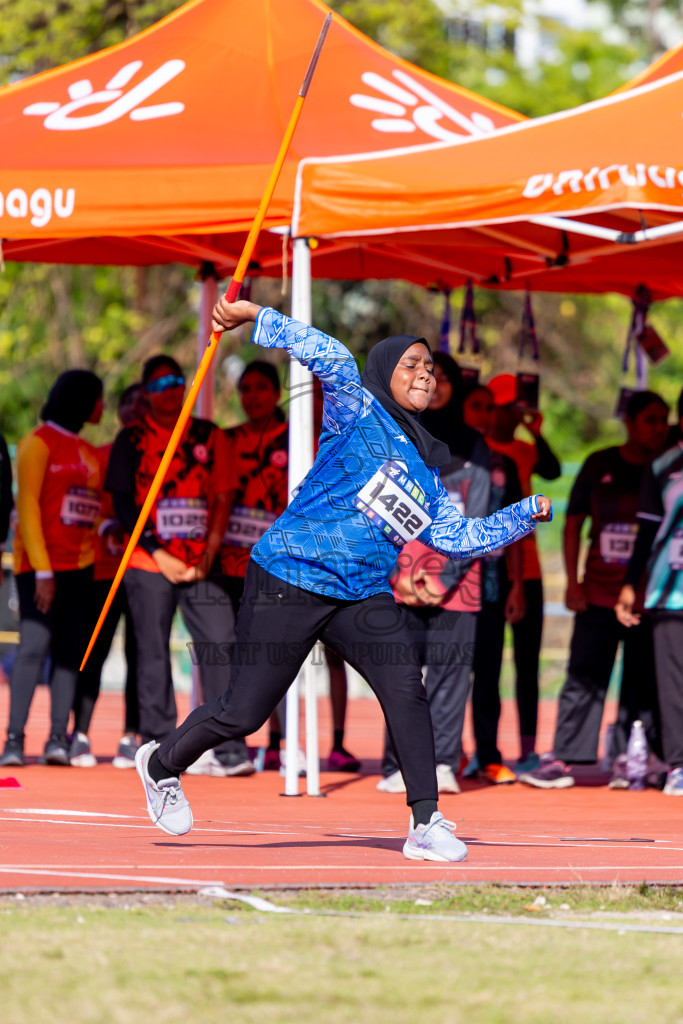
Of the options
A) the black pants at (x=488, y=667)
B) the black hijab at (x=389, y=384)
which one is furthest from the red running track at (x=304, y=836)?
the black hijab at (x=389, y=384)

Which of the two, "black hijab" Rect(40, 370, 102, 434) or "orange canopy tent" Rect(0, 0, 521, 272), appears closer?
"orange canopy tent" Rect(0, 0, 521, 272)

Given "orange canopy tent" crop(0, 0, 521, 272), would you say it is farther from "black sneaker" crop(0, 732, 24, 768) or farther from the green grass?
the green grass

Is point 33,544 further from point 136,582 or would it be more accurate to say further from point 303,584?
point 303,584

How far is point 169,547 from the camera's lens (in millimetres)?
8250

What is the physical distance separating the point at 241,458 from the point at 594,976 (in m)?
5.20

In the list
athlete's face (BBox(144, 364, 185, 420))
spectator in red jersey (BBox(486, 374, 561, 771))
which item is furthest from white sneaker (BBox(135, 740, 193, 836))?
spectator in red jersey (BBox(486, 374, 561, 771))

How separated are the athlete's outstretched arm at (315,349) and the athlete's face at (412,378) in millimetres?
190

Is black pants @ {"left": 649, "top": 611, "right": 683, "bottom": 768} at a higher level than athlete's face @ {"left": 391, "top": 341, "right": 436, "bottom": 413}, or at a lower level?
lower

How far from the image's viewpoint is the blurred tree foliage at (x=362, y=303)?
19.5m

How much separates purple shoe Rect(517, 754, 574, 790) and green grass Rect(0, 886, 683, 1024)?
4091mm

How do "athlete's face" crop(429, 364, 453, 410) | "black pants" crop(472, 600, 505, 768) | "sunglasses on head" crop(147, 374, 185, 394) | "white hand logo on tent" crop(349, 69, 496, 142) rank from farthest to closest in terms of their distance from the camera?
1. "white hand logo on tent" crop(349, 69, 496, 142)
2. "black pants" crop(472, 600, 505, 768)
3. "sunglasses on head" crop(147, 374, 185, 394)
4. "athlete's face" crop(429, 364, 453, 410)

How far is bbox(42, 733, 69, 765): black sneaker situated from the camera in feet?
29.1

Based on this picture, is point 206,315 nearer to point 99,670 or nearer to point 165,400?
point 165,400

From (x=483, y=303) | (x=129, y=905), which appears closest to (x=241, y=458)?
(x=129, y=905)
